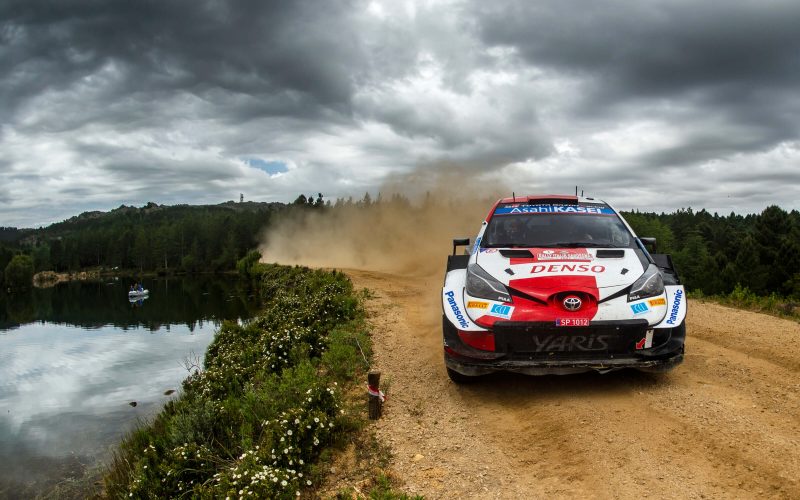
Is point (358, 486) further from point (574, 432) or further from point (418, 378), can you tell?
point (418, 378)

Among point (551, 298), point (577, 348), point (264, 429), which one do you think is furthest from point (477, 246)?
point (264, 429)

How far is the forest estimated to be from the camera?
42.8 meters

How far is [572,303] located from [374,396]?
7.75 ft

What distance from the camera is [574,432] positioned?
4660 millimetres

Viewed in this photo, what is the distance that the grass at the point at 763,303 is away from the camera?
1164 centimetres

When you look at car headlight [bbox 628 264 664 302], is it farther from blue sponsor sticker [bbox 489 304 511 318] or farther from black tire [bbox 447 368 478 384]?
black tire [bbox 447 368 478 384]

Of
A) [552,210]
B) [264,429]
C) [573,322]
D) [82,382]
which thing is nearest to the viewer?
[573,322]

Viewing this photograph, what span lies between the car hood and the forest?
30626 millimetres

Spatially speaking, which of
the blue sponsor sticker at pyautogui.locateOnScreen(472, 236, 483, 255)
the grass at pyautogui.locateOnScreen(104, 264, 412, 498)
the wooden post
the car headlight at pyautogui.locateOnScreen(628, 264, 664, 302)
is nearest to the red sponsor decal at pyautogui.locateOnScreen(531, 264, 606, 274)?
the car headlight at pyautogui.locateOnScreen(628, 264, 664, 302)

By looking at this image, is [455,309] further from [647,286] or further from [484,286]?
[647,286]

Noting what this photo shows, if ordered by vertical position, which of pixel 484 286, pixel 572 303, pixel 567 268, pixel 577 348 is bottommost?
pixel 577 348

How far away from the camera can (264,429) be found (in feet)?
18.6

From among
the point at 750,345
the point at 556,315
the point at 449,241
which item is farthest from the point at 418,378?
the point at 449,241

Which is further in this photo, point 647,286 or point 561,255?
point 561,255
